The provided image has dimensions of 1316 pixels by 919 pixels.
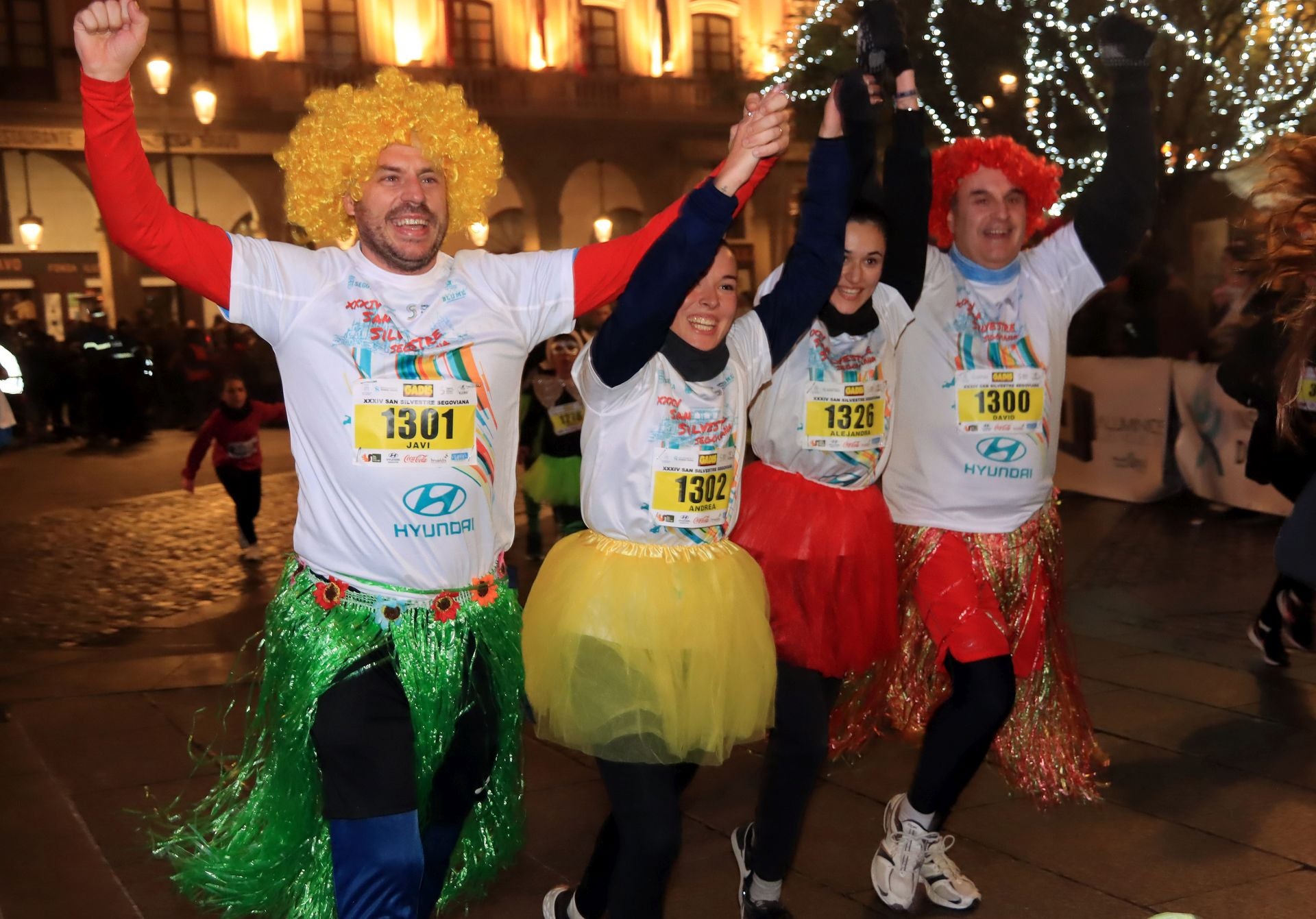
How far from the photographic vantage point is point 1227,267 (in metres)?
11.1

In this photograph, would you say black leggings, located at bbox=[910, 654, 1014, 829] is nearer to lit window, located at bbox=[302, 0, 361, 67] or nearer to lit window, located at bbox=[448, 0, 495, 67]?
lit window, located at bbox=[302, 0, 361, 67]

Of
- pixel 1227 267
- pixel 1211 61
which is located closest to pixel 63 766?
pixel 1227 267

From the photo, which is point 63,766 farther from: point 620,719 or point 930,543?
point 930,543

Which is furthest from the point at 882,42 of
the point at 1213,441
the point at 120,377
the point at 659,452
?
the point at 120,377

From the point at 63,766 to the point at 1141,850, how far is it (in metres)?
3.95

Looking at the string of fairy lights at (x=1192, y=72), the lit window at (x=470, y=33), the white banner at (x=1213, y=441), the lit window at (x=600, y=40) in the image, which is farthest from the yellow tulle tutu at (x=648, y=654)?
the lit window at (x=600, y=40)

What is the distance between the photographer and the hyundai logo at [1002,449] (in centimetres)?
410

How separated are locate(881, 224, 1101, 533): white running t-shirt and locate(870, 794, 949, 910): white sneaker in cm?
90

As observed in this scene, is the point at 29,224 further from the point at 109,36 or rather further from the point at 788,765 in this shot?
the point at 788,765

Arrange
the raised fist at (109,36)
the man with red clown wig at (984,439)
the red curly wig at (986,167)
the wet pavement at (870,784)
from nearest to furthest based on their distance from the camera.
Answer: the raised fist at (109,36) → the man with red clown wig at (984,439) → the wet pavement at (870,784) → the red curly wig at (986,167)

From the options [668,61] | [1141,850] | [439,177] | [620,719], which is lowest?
[1141,850]

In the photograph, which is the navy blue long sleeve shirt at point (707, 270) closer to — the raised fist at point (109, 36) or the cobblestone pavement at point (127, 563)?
the raised fist at point (109, 36)

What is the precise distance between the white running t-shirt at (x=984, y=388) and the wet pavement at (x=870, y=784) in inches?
43.5

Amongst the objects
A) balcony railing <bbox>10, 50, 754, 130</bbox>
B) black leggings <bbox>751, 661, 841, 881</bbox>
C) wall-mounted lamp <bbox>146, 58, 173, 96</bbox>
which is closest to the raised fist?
black leggings <bbox>751, 661, 841, 881</bbox>
